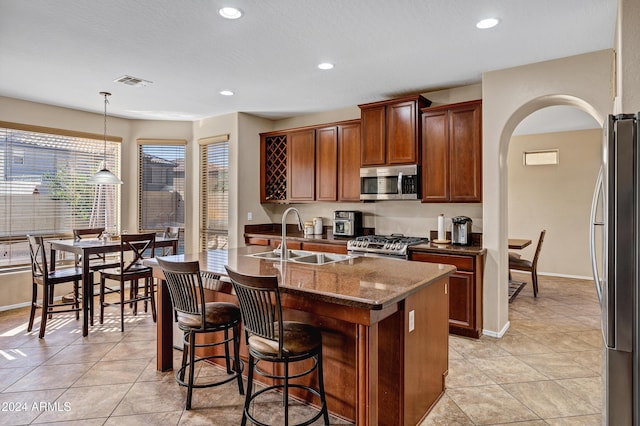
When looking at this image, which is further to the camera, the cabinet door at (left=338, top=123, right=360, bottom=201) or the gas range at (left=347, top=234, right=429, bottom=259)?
the cabinet door at (left=338, top=123, right=360, bottom=201)

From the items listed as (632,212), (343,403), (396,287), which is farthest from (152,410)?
(632,212)

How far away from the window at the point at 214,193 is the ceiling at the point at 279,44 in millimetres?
1316

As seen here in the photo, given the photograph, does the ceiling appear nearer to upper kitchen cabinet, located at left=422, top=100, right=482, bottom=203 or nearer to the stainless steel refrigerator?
upper kitchen cabinet, located at left=422, top=100, right=482, bottom=203

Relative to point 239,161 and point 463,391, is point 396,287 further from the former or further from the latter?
point 239,161

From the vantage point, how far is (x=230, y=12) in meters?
2.65

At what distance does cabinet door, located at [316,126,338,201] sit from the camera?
17.0ft

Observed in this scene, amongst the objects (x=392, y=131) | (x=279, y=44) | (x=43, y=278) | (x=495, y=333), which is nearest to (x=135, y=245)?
(x=43, y=278)

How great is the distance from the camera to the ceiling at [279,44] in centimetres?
262

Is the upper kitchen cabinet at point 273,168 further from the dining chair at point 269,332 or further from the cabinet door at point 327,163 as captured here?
the dining chair at point 269,332

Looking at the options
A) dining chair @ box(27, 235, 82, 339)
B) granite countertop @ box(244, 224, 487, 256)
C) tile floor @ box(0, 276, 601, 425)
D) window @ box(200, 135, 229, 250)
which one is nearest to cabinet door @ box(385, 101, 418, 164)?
granite countertop @ box(244, 224, 487, 256)

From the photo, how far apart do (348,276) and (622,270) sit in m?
1.40

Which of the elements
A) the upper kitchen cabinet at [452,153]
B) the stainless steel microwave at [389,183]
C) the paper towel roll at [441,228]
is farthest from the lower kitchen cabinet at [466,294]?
the stainless steel microwave at [389,183]

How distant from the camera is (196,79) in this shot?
4.11 metres

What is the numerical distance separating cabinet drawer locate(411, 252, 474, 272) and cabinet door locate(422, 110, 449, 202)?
2.23 ft
